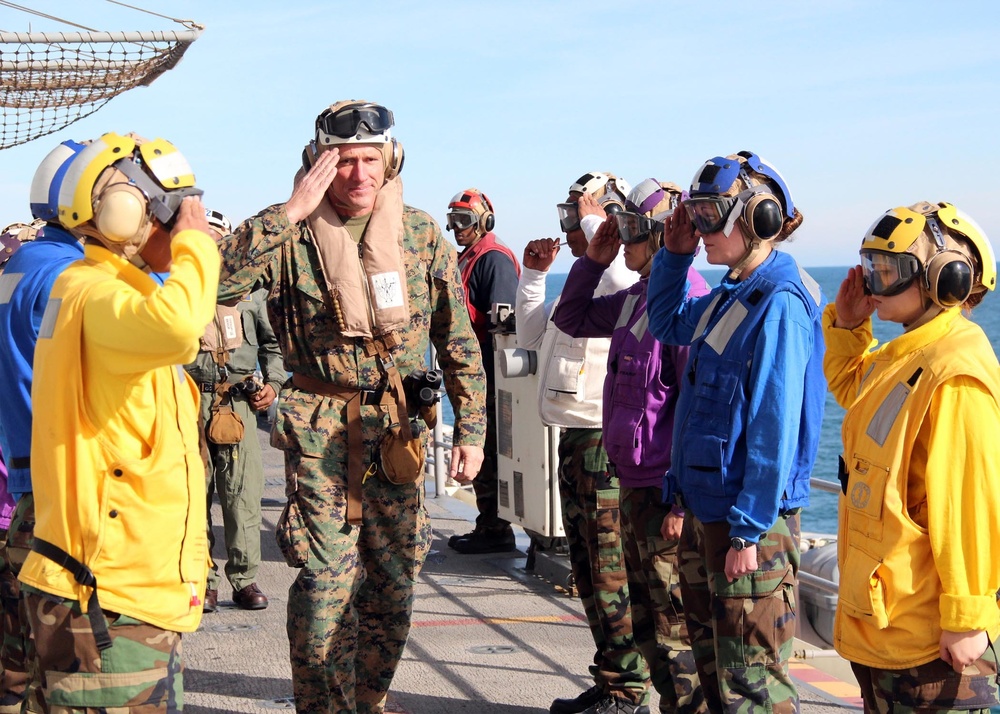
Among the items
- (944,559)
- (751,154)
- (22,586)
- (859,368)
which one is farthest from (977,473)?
(22,586)

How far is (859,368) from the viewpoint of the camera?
13.3 feet

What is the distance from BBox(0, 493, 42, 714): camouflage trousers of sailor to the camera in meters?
3.96

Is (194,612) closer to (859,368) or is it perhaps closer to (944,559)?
(944,559)

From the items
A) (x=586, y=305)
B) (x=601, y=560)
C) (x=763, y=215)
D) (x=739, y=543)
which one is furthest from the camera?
(x=586, y=305)

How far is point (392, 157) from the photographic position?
464cm

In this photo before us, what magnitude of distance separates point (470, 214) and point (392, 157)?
416cm

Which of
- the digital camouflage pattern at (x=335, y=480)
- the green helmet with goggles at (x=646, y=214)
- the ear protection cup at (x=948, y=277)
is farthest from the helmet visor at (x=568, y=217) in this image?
the ear protection cup at (x=948, y=277)

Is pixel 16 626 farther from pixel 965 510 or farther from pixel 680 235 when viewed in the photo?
pixel 965 510

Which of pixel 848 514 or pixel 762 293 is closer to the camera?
pixel 848 514

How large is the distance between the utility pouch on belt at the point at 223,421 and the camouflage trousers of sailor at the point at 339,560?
2862mm

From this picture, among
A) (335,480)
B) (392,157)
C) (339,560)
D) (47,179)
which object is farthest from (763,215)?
(47,179)

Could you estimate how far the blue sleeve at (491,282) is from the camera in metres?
8.42

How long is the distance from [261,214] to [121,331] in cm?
152

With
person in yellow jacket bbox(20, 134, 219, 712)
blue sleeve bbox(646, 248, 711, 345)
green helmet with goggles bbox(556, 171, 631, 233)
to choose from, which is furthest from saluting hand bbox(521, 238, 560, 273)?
person in yellow jacket bbox(20, 134, 219, 712)
